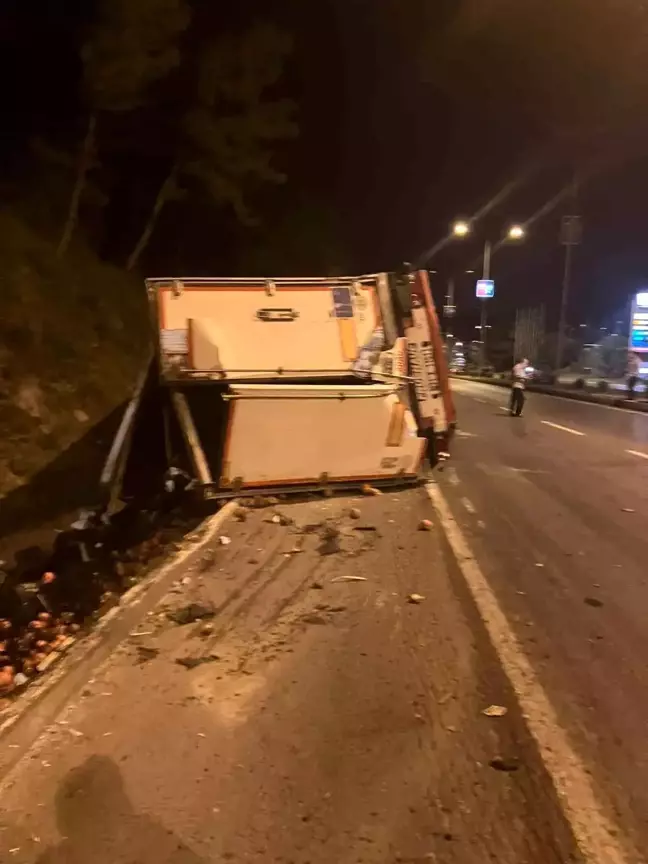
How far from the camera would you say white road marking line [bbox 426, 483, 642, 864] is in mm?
3145

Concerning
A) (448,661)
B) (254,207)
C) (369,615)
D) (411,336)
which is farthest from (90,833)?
(254,207)

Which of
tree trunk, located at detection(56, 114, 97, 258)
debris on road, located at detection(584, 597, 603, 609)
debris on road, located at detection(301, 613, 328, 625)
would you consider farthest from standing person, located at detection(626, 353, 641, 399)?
debris on road, located at detection(301, 613, 328, 625)

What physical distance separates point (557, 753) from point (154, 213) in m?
22.9

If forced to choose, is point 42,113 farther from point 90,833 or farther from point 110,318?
point 90,833

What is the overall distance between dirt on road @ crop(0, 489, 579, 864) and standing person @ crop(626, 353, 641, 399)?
27.5 m

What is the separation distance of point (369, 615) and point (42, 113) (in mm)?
18509

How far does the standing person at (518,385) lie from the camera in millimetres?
21297

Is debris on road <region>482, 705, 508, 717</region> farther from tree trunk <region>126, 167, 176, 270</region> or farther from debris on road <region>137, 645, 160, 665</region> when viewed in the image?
tree trunk <region>126, 167, 176, 270</region>

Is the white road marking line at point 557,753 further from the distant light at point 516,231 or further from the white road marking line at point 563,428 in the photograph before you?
the distant light at point 516,231

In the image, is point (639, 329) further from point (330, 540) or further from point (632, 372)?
point (330, 540)

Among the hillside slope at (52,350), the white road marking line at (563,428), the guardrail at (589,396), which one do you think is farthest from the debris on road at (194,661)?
the guardrail at (589,396)

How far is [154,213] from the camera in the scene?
2444 cm

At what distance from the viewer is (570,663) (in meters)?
4.85

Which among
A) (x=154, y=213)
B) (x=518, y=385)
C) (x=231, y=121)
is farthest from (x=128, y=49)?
(x=518, y=385)
